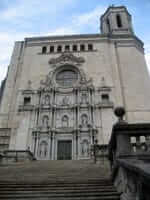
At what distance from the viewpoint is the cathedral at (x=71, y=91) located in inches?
752

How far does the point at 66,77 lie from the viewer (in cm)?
2425

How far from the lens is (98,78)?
→ 2331 centimetres

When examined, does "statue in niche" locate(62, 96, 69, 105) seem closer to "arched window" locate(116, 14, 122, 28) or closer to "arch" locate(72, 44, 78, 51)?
"arch" locate(72, 44, 78, 51)

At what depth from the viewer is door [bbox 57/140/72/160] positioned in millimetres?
18516

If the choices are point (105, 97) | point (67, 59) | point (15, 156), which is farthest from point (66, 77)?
point (15, 156)

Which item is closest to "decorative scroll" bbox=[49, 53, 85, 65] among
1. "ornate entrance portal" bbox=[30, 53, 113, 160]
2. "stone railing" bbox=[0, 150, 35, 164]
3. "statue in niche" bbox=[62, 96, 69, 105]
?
"ornate entrance portal" bbox=[30, 53, 113, 160]

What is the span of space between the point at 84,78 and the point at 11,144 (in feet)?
36.6

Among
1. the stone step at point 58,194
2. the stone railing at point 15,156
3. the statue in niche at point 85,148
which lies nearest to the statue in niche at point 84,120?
the statue in niche at point 85,148

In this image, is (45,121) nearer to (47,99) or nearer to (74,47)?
(47,99)

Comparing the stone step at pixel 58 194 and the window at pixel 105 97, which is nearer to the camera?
the stone step at pixel 58 194

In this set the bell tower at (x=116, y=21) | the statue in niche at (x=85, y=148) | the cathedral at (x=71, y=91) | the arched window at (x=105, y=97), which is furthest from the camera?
the bell tower at (x=116, y=21)

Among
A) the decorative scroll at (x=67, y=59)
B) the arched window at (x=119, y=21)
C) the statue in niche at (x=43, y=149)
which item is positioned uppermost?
the arched window at (x=119, y=21)

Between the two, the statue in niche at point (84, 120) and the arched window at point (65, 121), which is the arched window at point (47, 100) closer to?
the arched window at point (65, 121)

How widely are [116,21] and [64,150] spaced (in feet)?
69.7
